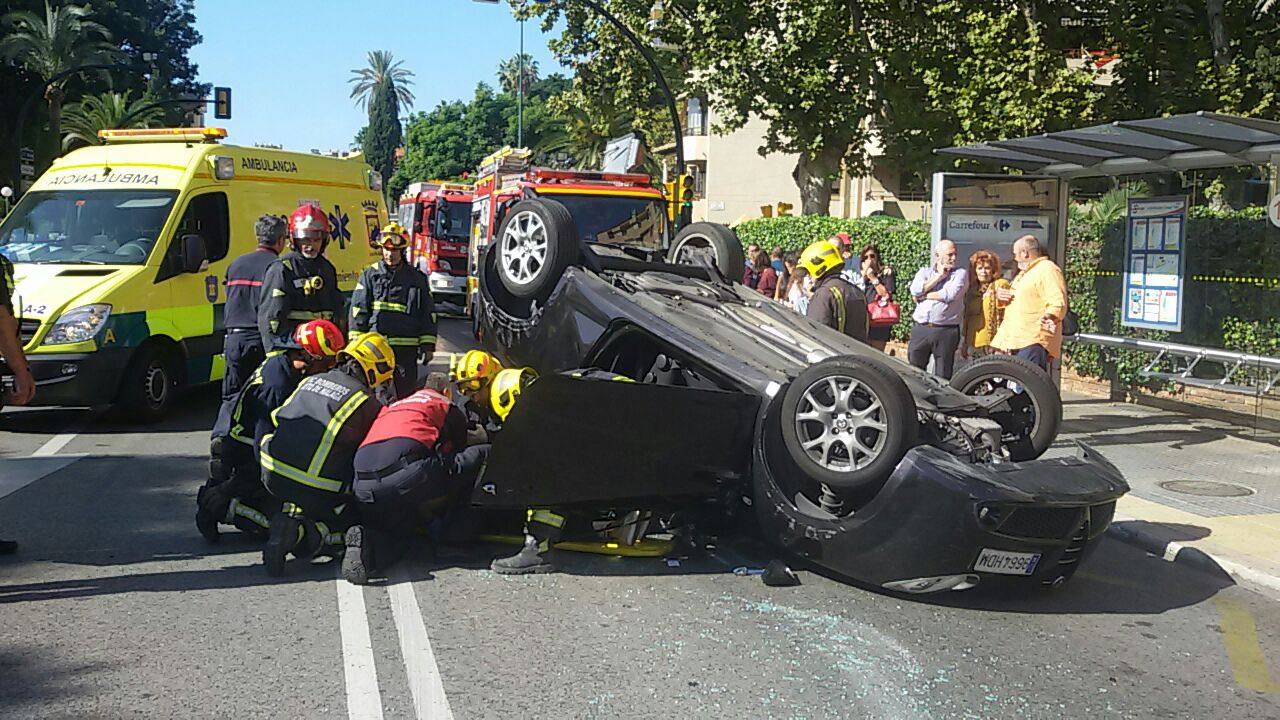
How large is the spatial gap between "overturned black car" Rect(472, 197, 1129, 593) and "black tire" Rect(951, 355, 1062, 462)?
0.03 ft

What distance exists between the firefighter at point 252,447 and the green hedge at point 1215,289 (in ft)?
29.7

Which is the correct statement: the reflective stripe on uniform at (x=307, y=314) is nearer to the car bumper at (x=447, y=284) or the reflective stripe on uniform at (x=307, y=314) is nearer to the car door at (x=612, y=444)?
the car door at (x=612, y=444)

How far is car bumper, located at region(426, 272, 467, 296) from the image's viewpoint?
943 inches

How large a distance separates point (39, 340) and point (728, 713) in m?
7.45

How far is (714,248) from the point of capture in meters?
8.94

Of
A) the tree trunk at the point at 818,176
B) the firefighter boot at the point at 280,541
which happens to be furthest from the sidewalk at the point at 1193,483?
the tree trunk at the point at 818,176

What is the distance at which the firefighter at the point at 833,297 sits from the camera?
871 cm

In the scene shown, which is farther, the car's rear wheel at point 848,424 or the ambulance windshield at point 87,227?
the ambulance windshield at point 87,227

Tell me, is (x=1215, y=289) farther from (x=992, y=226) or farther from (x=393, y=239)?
(x=393, y=239)

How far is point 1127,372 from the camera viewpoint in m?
13.4

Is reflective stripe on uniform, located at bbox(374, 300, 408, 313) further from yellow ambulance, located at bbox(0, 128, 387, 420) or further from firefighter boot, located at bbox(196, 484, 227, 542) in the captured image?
firefighter boot, located at bbox(196, 484, 227, 542)

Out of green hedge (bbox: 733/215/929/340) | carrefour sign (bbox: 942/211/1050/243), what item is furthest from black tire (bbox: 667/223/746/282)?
green hedge (bbox: 733/215/929/340)

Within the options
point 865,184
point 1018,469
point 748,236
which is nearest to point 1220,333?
point 1018,469

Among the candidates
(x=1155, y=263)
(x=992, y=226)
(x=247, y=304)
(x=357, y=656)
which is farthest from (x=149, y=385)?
(x=1155, y=263)
